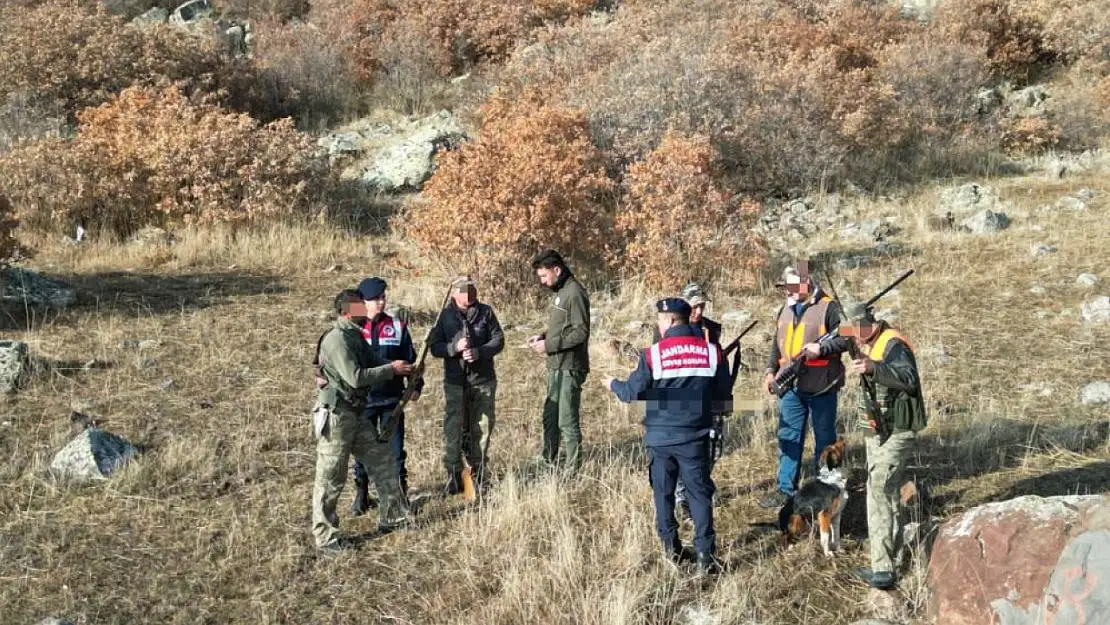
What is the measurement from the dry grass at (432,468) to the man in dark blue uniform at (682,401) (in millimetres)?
428

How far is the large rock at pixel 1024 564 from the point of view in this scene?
12.3ft

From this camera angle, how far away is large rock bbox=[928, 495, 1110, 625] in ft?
12.3

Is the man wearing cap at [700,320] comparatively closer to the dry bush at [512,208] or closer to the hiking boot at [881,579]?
the hiking boot at [881,579]

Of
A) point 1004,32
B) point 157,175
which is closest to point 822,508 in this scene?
point 157,175

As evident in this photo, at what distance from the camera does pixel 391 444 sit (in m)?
5.56

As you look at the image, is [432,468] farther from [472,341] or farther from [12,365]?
[12,365]

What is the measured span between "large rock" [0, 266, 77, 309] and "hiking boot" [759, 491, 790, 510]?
7.56m

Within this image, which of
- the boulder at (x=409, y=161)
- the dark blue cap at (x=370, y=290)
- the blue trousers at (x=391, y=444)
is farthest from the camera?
the boulder at (x=409, y=161)

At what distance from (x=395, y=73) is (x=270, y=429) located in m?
14.7

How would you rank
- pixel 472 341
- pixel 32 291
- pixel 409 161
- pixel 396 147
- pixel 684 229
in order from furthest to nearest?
pixel 396 147
pixel 409 161
pixel 684 229
pixel 32 291
pixel 472 341

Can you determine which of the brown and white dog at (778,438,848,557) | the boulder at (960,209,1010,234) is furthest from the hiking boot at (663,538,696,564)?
the boulder at (960,209,1010,234)

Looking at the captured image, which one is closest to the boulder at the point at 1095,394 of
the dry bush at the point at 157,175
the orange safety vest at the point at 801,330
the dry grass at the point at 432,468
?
the dry grass at the point at 432,468

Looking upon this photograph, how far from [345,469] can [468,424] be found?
41.7 inches

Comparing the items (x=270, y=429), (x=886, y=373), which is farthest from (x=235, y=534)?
(x=886, y=373)
